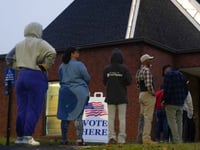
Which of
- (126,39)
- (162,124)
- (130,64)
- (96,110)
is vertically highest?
(126,39)

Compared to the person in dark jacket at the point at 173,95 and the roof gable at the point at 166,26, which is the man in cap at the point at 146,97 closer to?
the person in dark jacket at the point at 173,95

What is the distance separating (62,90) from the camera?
369 inches

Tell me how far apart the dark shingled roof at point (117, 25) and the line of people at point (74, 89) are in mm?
8283

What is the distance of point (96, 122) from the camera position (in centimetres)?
1380

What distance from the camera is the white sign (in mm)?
13477

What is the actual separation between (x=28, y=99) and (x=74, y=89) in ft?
4.09

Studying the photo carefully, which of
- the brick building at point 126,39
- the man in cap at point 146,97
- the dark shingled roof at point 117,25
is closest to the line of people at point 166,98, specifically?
the man in cap at point 146,97

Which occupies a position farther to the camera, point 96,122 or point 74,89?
point 96,122

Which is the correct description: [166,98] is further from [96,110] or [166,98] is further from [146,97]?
[96,110]

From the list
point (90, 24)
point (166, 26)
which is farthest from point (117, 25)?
point (166, 26)

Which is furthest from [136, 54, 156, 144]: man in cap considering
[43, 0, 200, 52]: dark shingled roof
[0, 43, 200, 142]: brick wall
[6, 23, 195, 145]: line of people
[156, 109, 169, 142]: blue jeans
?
[43, 0, 200, 52]: dark shingled roof

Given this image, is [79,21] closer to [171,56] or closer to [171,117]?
[171,56]

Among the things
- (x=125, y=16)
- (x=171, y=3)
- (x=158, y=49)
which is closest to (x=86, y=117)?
(x=158, y=49)

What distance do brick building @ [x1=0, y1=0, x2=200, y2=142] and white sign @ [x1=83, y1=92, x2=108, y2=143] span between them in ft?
7.13
